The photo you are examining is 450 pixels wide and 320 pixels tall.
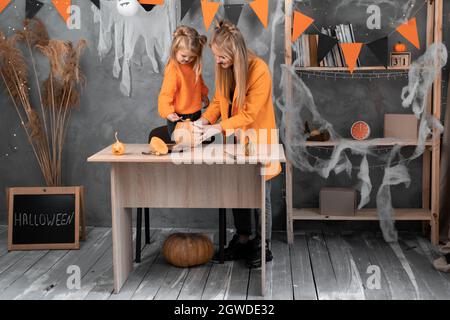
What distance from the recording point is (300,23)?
416 centimetres

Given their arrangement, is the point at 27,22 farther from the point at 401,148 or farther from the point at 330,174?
the point at 401,148

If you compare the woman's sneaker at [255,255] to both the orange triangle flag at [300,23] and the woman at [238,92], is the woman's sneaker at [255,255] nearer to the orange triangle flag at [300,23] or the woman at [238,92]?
the woman at [238,92]

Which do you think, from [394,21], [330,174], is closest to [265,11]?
[394,21]

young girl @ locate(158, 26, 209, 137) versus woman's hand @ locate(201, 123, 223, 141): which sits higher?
young girl @ locate(158, 26, 209, 137)

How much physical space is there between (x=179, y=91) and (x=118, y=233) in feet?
2.94

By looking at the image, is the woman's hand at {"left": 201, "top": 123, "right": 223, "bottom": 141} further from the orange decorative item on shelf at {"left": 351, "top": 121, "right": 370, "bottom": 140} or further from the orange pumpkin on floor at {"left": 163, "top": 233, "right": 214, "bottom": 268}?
the orange decorative item on shelf at {"left": 351, "top": 121, "right": 370, "bottom": 140}

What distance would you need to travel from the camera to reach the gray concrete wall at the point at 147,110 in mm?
4340

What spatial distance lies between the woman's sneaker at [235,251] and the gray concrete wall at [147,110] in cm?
65

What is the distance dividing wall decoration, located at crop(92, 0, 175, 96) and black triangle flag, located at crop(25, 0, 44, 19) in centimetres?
39

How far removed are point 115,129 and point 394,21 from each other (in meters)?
2.05

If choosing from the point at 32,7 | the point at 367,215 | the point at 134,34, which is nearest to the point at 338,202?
the point at 367,215

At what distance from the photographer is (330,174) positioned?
454cm

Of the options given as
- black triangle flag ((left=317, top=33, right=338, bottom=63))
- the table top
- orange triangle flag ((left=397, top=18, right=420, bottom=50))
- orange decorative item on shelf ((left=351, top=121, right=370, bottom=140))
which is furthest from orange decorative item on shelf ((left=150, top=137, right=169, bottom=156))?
orange triangle flag ((left=397, top=18, right=420, bottom=50))

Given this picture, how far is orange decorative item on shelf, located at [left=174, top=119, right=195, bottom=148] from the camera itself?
3.54 metres
